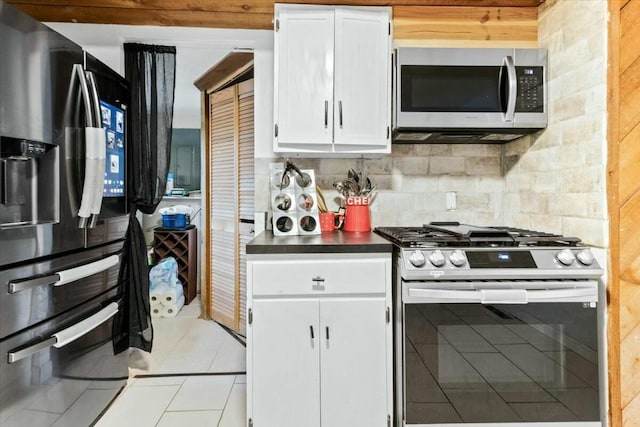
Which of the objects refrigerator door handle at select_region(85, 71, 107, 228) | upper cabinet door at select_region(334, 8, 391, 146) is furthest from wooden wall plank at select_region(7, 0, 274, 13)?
refrigerator door handle at select_region(85, 71, 107, 228)

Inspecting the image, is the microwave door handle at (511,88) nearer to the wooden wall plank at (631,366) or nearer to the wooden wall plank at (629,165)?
the wooden wall plank at (629,165)

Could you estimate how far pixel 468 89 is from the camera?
75.3 inches

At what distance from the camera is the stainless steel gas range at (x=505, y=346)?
144 cm

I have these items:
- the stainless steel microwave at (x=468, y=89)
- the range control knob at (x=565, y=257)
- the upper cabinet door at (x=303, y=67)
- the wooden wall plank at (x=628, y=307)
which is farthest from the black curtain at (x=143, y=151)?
the wooden wall plank at (x=628, y=307)

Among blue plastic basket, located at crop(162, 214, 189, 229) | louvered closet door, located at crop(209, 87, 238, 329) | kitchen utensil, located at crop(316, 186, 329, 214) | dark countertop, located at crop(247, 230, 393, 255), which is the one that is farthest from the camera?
blue plastic basket, located at crop(162, 214, 189, 229)

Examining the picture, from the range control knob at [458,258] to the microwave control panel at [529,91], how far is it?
961 mm

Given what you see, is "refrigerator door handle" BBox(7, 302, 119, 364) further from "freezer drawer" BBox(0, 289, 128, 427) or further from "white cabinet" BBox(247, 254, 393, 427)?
"white cabinet" BBox(247, 254, 393, 427)

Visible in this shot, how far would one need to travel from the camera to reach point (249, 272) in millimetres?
1531

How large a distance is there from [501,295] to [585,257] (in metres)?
0.40

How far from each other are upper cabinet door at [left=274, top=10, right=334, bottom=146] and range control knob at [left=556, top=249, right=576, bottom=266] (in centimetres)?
123

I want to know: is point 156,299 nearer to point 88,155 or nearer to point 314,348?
point 88,155

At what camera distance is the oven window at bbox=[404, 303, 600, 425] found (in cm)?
145

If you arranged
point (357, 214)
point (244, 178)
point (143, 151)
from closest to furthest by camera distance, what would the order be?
1. point (357, 214)
2. point (143, 151)
3. point (244, 178)

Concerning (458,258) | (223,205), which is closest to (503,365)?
(458,258)
